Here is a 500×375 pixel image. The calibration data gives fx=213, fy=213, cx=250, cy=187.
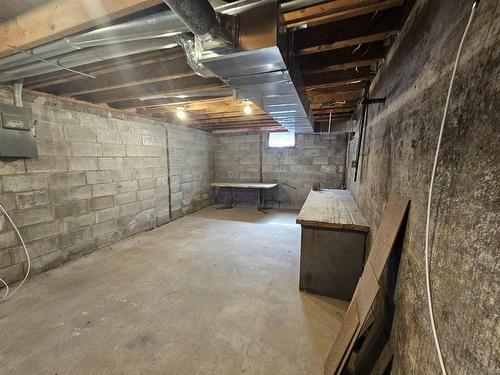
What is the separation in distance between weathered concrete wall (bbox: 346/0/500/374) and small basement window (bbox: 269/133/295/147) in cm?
460

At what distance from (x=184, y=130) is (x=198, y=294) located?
13.2 feet

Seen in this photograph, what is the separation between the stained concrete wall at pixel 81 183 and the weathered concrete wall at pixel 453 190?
12.0ft

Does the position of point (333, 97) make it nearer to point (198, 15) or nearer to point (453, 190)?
point (198, 15)

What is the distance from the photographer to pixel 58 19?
4.28 feet

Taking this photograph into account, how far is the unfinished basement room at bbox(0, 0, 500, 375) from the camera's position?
2.27 ft

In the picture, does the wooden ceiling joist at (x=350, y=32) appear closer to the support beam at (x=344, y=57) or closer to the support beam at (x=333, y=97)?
the support beam at (x=344, y=57)

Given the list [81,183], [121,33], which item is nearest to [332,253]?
[121,33]

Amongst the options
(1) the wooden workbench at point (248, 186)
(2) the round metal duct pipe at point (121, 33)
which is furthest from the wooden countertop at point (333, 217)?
(1) the wooden workbench at point (248, 186)

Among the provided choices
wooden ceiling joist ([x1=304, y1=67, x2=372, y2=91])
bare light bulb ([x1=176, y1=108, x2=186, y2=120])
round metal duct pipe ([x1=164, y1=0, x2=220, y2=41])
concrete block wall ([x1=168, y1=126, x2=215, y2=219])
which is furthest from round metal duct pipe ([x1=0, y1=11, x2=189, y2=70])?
concrete block wall ([x1=168, y1=126, x2=215, y2=219])

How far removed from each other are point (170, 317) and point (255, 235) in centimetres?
217

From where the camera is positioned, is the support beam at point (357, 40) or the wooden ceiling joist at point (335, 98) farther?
the wooden ceiling joist at point (335, 98)

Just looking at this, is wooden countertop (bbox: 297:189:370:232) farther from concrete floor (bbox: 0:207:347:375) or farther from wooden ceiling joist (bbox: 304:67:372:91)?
wooden ceiling joist (bbox: 304:67:372:91)

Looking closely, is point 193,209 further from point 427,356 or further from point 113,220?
point 427,356

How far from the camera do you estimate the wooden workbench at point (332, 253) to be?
202cm
